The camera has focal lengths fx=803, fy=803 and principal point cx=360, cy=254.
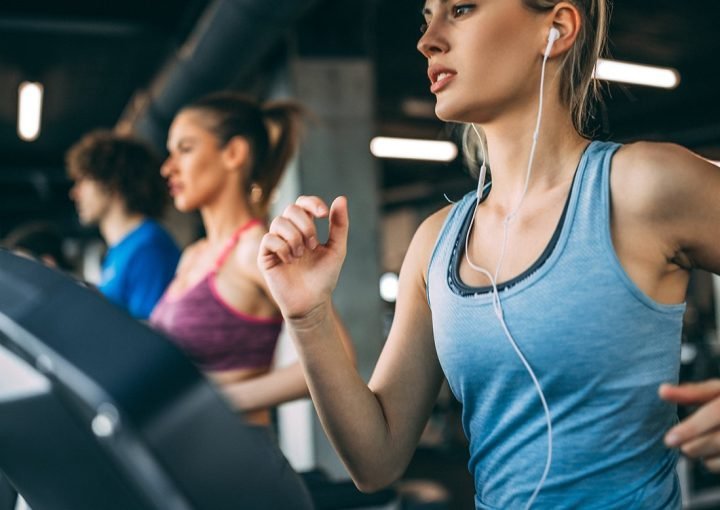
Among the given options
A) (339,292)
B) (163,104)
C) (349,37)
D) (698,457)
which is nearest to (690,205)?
(698,457)

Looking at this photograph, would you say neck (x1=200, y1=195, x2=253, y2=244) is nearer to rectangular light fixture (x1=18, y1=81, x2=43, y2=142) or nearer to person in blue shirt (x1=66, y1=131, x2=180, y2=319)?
person in blue shirt (x1=66, y1=131, x2=180, y2=319)

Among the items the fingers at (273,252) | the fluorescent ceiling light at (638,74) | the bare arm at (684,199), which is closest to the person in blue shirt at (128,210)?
the fingers at (273,252)

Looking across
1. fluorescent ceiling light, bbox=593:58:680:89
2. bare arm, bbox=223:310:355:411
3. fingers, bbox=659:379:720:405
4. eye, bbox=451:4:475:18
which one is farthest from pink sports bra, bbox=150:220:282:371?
fluorescent ceiling light, bbox=593:58:680:89

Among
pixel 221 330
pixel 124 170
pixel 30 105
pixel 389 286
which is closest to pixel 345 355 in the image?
pixel 221 330

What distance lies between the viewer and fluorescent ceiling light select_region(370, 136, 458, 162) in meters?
9.93

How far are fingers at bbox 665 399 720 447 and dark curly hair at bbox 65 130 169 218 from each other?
103 inches

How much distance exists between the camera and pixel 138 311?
2.62 meters

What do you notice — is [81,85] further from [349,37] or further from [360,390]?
[360,390]

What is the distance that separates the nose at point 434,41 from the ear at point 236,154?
1.24 m

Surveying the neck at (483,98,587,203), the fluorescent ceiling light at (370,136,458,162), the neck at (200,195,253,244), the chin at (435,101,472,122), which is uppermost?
the chin at (435,101,472,122)

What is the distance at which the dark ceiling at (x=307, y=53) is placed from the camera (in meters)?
5.07

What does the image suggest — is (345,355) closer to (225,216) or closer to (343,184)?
(225,216)

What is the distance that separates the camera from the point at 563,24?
3.18ft

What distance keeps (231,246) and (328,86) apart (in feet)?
10.4
